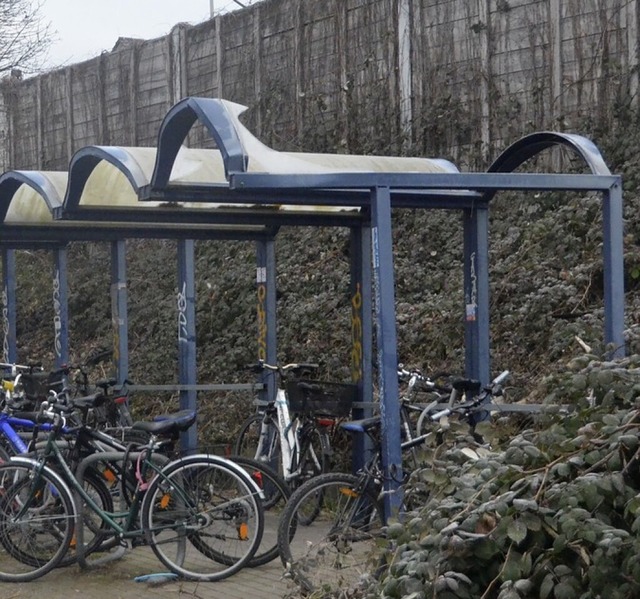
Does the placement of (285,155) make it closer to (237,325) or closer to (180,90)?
(237,325)

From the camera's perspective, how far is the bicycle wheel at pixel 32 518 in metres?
7.00

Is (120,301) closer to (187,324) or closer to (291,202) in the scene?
(187,324)

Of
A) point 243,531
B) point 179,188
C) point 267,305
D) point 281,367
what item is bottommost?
point 243,531

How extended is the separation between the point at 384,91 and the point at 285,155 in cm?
596

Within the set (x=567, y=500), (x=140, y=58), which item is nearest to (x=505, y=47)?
(x=140, y=58)

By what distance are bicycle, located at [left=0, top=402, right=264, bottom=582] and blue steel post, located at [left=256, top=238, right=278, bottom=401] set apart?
208cm

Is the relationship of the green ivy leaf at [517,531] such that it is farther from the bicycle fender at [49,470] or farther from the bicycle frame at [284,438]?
the bicycle frame at [284,438]

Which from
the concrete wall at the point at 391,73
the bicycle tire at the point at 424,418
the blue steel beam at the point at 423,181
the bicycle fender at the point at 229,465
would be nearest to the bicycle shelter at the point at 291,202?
the blue steel beam at the point at 423,181

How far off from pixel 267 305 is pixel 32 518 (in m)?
2.77

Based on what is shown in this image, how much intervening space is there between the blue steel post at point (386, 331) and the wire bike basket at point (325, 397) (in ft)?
6.84

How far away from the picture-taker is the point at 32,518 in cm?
703

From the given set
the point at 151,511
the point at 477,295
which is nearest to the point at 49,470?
the point at 151,511

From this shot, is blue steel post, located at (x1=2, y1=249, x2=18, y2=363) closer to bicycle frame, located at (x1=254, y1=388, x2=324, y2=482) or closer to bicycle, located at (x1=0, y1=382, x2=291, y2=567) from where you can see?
bicycle frame, located at (x1=254, y1=388, x2=324, y2=482)

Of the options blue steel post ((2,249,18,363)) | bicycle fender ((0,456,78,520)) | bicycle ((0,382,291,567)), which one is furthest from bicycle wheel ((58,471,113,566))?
blue steel post ((2,249,18,363))
